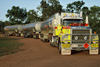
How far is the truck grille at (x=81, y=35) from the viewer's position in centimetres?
1084

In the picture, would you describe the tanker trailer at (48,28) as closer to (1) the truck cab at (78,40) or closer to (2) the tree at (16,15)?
(1) the truck cab at (78,40)

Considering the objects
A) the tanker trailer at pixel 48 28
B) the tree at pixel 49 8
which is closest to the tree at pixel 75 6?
the tree at pixel 49 8

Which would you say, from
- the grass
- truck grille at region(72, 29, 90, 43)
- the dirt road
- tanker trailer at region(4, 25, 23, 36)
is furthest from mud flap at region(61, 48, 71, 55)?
tanker trailer at region(4, 25, 23, 36)

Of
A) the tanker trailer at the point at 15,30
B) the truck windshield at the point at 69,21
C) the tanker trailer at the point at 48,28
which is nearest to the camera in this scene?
the truck windshield at the point at 69,21

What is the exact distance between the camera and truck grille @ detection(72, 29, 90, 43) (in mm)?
10836

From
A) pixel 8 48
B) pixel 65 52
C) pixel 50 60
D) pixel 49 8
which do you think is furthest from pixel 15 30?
pixel 50 60

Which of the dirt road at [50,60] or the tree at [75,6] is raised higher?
the tree at [75,6]

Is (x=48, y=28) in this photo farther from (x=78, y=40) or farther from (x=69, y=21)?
(x=78, y=40)

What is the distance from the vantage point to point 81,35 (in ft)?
35.8

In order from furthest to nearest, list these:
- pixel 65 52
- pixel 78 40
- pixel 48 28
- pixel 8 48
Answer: pixel 48 28 < pixel 8 48 < pixel 65 52 < pixel 78 40

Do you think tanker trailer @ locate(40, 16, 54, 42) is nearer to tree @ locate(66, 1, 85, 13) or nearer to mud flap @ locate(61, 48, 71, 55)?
mud flap @ locate(61, 48, 71, 55)

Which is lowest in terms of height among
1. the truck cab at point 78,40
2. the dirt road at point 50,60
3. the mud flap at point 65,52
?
the dirt road at point 50,60

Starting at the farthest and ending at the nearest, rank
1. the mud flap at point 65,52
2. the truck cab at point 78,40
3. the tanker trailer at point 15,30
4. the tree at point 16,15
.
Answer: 1. the tree at point 16,15
2. the tanker trailer at point 15,30
3. the mud flap at point 65,52
4. the truck cab at point 78,40

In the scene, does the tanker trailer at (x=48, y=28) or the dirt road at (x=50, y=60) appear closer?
the dirt road at (x=50, y=60)
